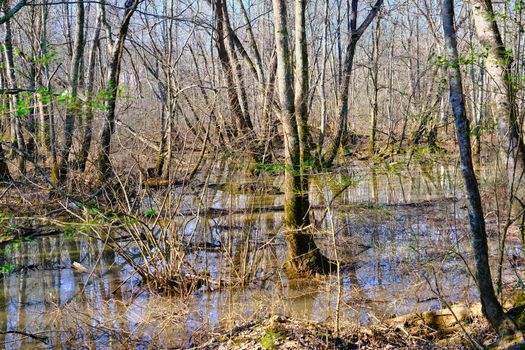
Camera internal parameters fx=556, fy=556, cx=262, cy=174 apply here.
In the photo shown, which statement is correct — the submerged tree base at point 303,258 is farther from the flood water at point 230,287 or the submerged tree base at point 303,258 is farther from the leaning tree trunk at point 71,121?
the leaning tree trunk at point 71,121

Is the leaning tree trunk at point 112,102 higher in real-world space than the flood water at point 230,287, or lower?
higher

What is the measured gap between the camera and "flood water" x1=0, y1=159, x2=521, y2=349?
18.9ft

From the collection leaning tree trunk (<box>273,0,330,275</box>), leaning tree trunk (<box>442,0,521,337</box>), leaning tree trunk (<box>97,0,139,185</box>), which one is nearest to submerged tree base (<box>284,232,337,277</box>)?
leaning tree trunk (<box>273,0,330,275</box>)

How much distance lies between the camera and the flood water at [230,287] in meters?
5.75

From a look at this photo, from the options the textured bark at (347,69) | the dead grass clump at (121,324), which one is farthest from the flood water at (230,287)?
the textured bark at (347,69)

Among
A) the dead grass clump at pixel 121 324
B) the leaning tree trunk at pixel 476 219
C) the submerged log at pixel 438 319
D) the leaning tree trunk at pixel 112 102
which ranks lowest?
the dead grass clump at pixel 121 324

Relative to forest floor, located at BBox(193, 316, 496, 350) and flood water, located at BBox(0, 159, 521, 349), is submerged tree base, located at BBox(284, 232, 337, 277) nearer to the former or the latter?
flood water, located at BBox(0, 159, 521, 349)

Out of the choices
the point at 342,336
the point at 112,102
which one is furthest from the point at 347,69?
the point at 342,336

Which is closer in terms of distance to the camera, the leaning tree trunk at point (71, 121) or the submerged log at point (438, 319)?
the submerged log at point (438, 319)

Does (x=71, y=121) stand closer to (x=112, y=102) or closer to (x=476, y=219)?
(x=112, y=102)

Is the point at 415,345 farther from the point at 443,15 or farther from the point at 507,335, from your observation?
the point at 443,15

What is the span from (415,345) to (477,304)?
42.8 inches

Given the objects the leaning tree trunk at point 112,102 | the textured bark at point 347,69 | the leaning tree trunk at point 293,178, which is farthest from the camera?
the textured bark at point 347,69

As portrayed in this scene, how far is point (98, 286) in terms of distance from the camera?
762 centimetres
